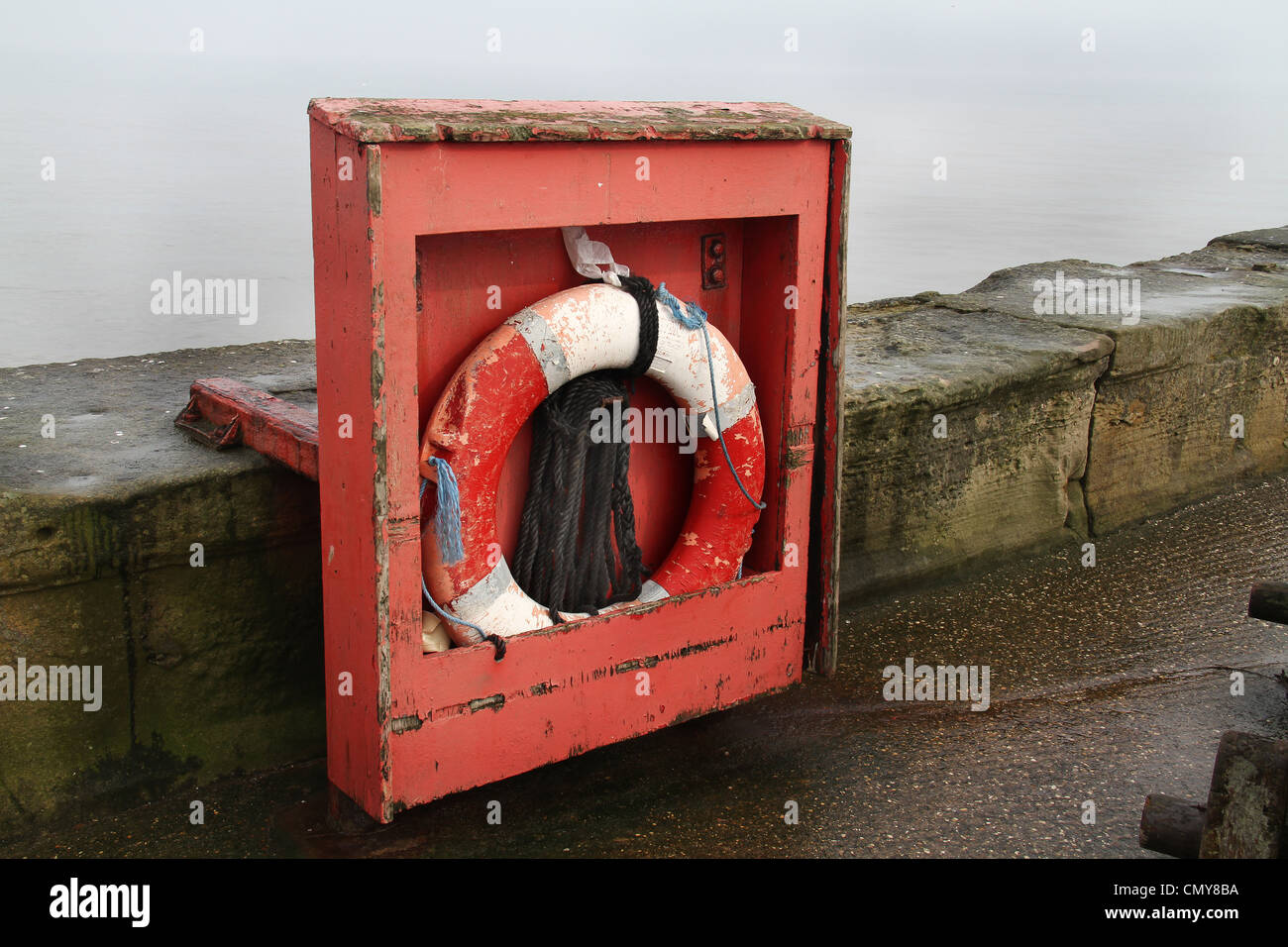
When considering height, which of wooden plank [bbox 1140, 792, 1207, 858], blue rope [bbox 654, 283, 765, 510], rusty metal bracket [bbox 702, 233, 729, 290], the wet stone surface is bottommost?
the wet stone surface

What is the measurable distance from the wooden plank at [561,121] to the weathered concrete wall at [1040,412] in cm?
94

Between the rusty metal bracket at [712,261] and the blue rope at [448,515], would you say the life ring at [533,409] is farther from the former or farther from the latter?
the rusty metal bracket at [712,261]

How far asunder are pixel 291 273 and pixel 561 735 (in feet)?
14.5

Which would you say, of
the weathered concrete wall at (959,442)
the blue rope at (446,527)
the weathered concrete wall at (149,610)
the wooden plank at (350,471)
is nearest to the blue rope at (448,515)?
the blue rope at (446,527)

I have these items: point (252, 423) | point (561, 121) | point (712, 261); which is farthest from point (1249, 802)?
point (252, 423)

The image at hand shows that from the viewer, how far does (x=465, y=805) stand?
8.30 ft

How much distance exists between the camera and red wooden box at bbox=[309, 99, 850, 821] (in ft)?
6.88

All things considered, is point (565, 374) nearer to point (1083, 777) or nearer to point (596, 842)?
point (596, 842)

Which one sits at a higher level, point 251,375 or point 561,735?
point 251,375

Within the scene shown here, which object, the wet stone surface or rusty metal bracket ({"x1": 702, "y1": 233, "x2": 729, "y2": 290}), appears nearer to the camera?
the wet stone surface

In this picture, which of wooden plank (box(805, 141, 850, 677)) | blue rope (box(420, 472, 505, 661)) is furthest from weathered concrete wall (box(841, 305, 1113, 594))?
blue rope (box(420, 472, 505, 661))

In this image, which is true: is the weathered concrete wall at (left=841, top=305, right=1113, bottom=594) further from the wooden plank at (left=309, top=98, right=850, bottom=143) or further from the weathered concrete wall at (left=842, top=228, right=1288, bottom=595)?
the wooden plank at (left=309, top=98, right=850, bottom=143)

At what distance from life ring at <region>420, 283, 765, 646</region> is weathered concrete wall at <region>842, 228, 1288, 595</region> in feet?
2.50

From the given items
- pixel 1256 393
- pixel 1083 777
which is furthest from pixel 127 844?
pixel 1256 393
